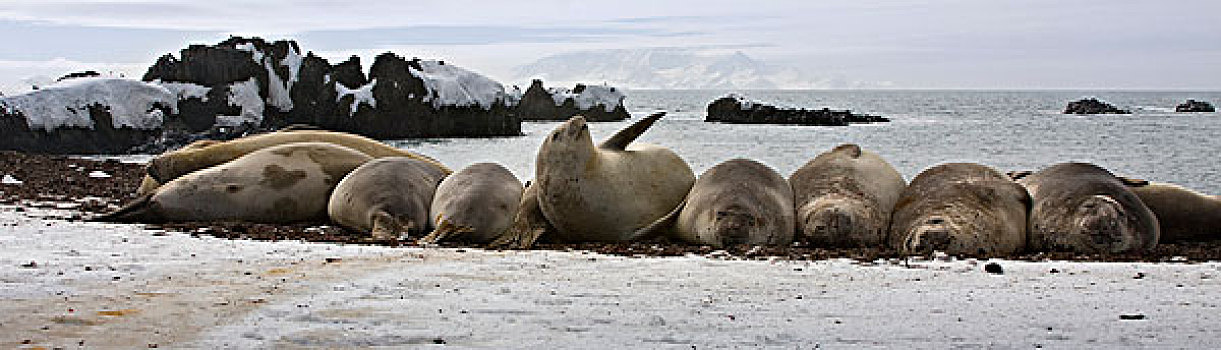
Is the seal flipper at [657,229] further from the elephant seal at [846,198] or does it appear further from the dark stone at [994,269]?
the dark stone at [994,269]

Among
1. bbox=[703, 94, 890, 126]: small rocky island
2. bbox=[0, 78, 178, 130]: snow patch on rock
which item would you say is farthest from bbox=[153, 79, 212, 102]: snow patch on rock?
bbox=[703, 94, 890, 126]: small rocky island

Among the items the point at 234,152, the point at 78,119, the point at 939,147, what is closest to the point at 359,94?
the point at 78,119

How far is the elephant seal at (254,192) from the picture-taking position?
32.1ft

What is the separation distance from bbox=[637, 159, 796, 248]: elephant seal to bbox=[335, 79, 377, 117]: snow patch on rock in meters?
32.4

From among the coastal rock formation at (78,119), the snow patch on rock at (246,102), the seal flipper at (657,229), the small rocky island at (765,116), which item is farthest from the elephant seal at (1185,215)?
the small rocky island at (765,116)

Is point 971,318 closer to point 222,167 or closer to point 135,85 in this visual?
point 222,167

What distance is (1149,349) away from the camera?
4250mm

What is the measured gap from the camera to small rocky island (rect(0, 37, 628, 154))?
98.7 feet

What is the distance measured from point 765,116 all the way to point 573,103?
36.9 feet

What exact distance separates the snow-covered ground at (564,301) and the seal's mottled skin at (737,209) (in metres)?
1.34

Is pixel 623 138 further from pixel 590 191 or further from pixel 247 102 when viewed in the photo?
pixel 247 102

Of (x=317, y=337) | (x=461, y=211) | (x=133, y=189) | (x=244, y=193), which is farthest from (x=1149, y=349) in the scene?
(x=133, y=189)

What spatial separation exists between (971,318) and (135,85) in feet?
103

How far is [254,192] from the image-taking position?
10.1 m
